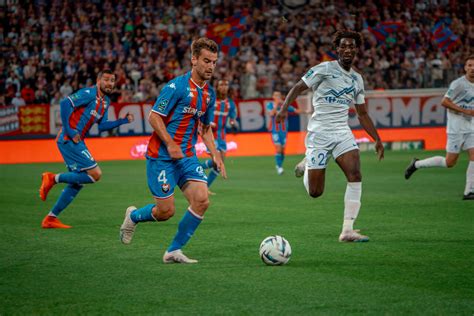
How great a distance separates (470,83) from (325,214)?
352 centimetres

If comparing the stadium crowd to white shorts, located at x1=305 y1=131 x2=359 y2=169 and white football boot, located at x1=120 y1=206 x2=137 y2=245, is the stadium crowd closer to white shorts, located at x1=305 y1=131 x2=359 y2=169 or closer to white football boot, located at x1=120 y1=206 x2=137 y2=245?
white shorts, located at x1=305 y1=131 x2=359 y2=169

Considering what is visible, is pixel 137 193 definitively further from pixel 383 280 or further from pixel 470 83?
pixel 383 280

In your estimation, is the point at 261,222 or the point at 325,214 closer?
the point at 261,222

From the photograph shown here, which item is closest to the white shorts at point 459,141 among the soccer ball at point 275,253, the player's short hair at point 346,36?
the player's short hair at point 346,36

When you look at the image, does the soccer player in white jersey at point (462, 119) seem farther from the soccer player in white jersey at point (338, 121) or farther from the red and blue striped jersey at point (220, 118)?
the red and blue striped jersey at point (220, 118)

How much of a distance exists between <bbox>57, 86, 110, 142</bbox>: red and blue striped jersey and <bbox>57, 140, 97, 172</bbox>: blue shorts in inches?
4.8

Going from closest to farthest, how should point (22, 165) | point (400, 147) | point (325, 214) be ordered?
point (325, 214), point (22, 165), point (400, 147)

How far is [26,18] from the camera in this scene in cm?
2958

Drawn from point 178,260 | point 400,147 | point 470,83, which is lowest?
point 400,147

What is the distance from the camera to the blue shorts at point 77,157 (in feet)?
36.8

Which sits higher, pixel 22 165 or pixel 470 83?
pixel 470 83

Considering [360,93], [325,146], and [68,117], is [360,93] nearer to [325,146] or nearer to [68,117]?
[325,146]

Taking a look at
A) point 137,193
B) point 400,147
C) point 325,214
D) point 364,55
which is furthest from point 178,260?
point 364,55

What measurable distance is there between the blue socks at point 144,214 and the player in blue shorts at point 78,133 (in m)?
2.99
